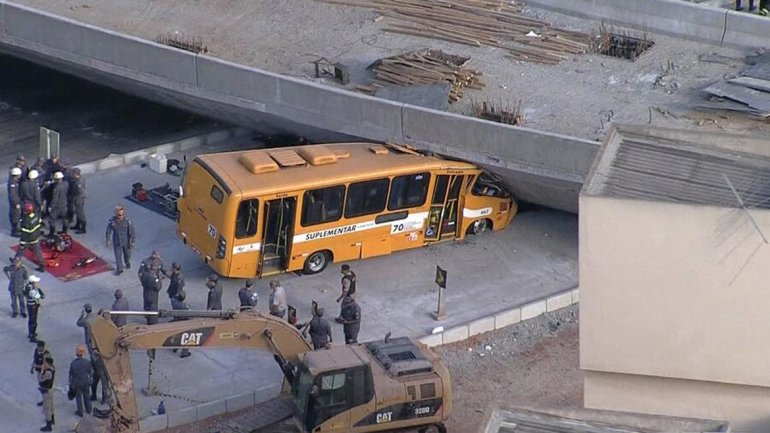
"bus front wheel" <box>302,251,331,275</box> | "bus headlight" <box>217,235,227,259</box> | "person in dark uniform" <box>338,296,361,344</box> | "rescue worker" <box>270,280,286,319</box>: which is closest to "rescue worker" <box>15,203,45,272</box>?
"bus headlight" <box>217,235,227,259</box>

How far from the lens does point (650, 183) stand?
17500mm

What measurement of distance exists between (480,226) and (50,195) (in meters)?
7.92

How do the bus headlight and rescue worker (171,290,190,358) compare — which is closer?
rescue worker (171,290,190,358)

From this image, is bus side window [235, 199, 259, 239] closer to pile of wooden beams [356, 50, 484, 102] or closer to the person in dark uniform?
the person in dark uniform

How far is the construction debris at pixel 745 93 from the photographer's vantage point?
91.9ft

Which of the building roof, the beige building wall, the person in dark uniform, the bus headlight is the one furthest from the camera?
the bus headlight

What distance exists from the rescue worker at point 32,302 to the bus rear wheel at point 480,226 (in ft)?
27.0

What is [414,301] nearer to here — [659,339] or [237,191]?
[237,191]

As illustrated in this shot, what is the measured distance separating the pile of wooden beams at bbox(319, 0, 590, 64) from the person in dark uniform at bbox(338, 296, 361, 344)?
8.96 metres

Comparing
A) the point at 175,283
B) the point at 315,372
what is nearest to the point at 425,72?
the point at 175,283

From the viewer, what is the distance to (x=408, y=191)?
2747 centimetres

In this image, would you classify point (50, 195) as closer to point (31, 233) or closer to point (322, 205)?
point (31, 233)

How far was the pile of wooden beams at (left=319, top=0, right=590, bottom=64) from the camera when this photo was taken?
31.8 m

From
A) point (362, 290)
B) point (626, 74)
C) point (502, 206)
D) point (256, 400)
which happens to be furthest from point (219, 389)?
point (626, 74)
